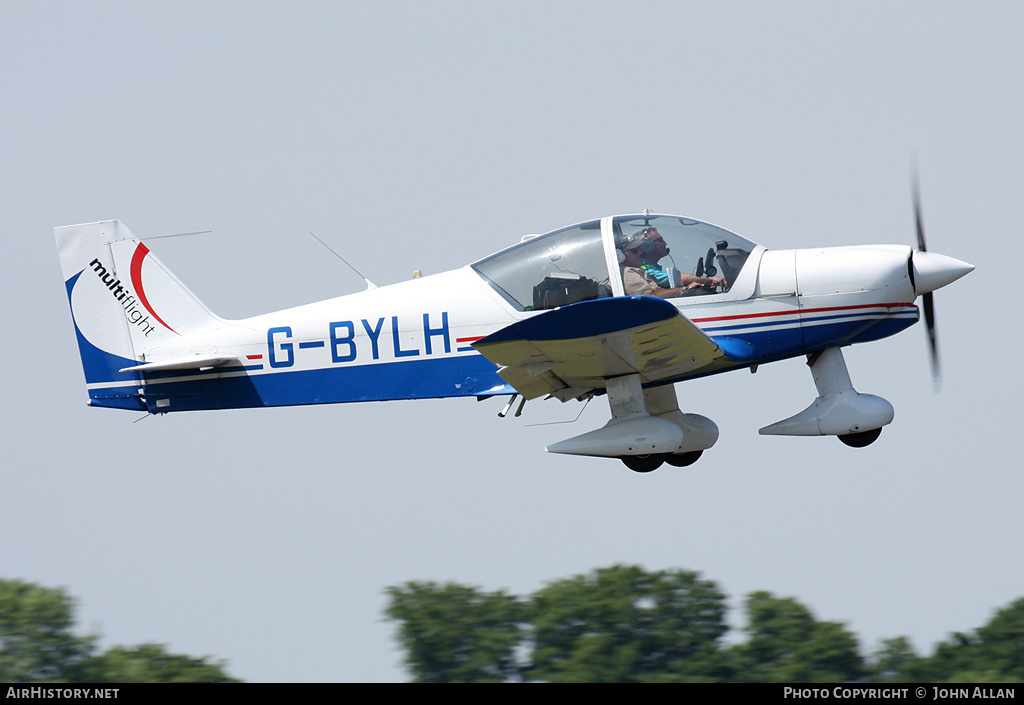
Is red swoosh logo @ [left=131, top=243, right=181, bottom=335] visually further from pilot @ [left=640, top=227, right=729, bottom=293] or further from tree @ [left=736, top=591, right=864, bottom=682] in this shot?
tree @ [left=736, top=591, right=864, bottom=682]

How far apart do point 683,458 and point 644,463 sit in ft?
1.62

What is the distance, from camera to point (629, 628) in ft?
63.4

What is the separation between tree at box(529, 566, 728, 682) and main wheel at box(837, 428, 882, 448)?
8.39 meters

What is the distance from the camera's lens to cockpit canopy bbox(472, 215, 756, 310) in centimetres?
952

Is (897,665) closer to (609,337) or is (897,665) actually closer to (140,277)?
(609,337)

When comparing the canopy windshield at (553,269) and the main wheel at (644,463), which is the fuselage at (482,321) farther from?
the main wheel at (644,463)

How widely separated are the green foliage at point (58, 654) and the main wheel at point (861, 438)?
1048 centimetres

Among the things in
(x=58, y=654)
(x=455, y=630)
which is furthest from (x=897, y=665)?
(x=58, y=654)

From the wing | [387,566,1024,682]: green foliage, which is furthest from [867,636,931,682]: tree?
the wing

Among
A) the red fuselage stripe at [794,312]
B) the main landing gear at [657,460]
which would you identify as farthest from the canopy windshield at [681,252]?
the main landing gear at [657,460]
